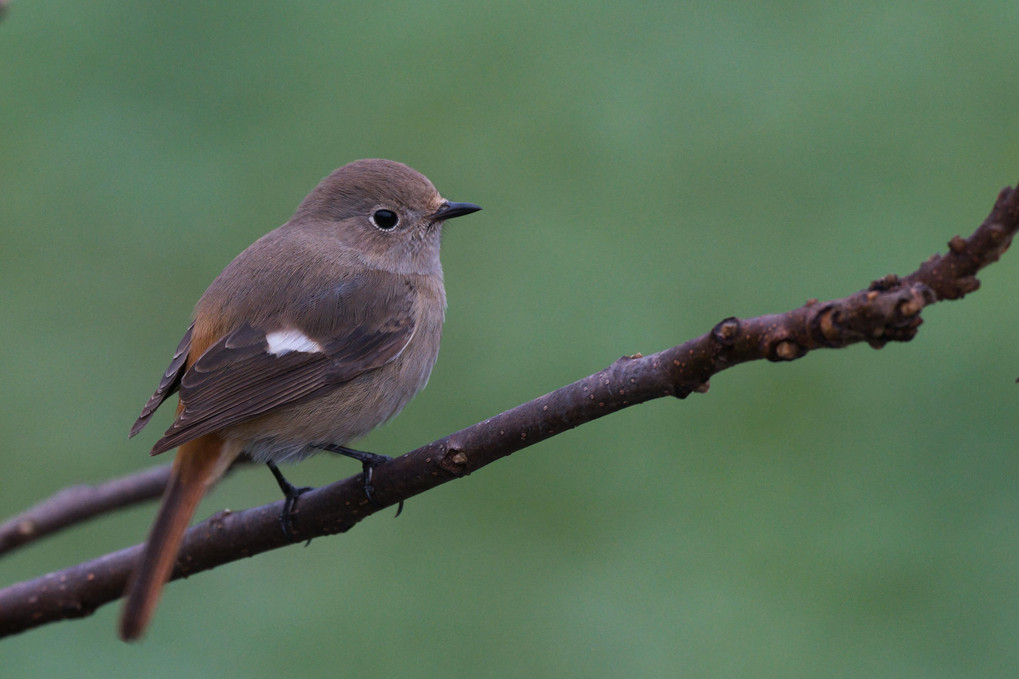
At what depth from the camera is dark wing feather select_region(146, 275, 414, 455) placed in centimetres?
362

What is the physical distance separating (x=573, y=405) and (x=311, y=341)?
61.1 inches

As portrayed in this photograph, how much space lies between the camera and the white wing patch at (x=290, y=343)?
3910mm

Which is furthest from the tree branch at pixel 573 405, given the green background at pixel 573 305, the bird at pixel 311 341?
the green background at pixel 573 305

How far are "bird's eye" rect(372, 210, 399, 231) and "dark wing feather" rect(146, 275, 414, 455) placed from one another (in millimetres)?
449

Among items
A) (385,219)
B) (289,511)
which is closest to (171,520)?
(289,511)

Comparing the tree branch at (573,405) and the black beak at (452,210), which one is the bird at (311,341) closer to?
the black beak at (452,210)

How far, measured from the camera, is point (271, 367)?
3855mm

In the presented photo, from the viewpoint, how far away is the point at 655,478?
607cm

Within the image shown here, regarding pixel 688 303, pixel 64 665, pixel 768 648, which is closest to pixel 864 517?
pixel 768 648

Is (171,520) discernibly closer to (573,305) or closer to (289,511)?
(289,511)

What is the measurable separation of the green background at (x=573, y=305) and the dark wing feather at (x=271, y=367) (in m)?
2.05

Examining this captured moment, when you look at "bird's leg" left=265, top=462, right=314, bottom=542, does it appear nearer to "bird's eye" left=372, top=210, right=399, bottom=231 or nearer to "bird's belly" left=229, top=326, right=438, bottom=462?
"bird's belly" left=229, top=326, right=438, bottom=462

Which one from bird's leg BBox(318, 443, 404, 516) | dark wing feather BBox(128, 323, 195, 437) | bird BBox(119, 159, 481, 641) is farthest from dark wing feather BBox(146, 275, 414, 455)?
bird's leg BBox(318, 443, 404, 516)

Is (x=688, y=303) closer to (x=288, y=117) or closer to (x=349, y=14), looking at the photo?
(x=288, y=117)
